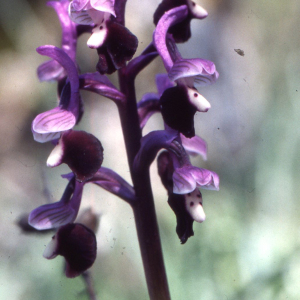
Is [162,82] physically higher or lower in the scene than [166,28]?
lower

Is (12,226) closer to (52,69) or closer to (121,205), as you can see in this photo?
(121,205)

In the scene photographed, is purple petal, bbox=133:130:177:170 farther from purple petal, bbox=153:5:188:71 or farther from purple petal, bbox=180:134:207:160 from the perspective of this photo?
purple petal, bbox=180:134:207:160

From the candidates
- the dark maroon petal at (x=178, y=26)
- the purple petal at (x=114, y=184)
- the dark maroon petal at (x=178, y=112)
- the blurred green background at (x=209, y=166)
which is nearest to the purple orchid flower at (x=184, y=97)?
the dark maroon petal at (x=178, y=112)

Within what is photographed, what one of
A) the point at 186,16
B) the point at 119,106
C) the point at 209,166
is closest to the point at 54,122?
the point at 119,106

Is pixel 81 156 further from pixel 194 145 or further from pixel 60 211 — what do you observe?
pixel 194 145

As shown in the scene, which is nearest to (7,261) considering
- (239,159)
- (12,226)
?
(12,226)

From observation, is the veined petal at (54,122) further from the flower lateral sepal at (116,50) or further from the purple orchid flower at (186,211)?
the purple orchid flower at (186,211)
